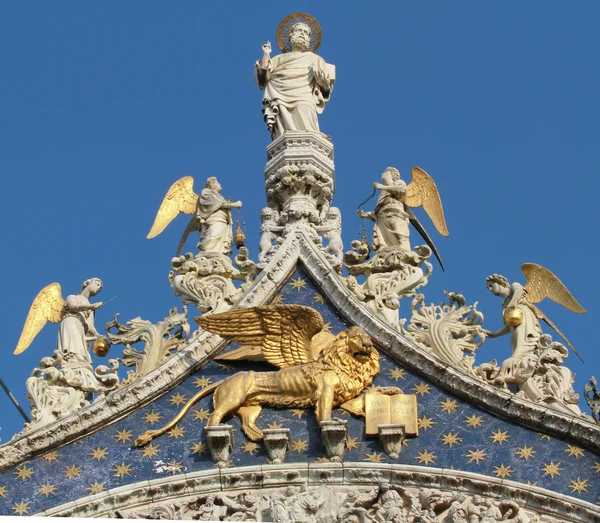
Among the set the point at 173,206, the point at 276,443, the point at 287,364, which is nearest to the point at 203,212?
the point at 173,206

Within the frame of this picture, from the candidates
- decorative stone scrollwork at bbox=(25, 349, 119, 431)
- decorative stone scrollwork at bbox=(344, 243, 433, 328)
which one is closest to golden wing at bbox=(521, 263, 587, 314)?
decorative stone scrollwork at bbox=(344, 243, 433, 328)

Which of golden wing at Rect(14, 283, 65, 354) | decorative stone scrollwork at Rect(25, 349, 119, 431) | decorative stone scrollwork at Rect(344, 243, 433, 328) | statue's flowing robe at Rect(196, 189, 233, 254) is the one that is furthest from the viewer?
statue's flowing robe at Rect(196, 189, 233, 254)

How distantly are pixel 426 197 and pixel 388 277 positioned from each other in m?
1.76

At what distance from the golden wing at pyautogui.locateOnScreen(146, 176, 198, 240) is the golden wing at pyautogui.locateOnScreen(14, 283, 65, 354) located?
184 centimetres

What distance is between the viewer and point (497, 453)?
19219 mm

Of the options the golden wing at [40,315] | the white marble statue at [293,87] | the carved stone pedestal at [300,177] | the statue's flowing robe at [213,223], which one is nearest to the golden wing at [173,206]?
the statue's flowing robe at [213,223]

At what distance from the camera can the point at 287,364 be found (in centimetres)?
2002

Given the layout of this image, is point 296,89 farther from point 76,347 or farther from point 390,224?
point 76,347

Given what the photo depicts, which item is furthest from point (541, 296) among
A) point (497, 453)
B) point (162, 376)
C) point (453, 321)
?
point (162, 376)

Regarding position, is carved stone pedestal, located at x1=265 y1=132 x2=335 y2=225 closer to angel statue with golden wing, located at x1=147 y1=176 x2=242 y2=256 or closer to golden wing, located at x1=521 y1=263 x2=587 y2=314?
angel statue with golden wing, located at x1=147 y1=176 x2=242 y2=256

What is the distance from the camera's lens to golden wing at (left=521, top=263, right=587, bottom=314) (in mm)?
21281

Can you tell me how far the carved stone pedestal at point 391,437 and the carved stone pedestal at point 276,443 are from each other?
2.94 feet

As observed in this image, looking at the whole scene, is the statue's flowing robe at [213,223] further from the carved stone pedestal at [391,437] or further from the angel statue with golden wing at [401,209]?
the carved stone pedestal at [391,437]

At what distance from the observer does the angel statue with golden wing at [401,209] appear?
21.9 meters
